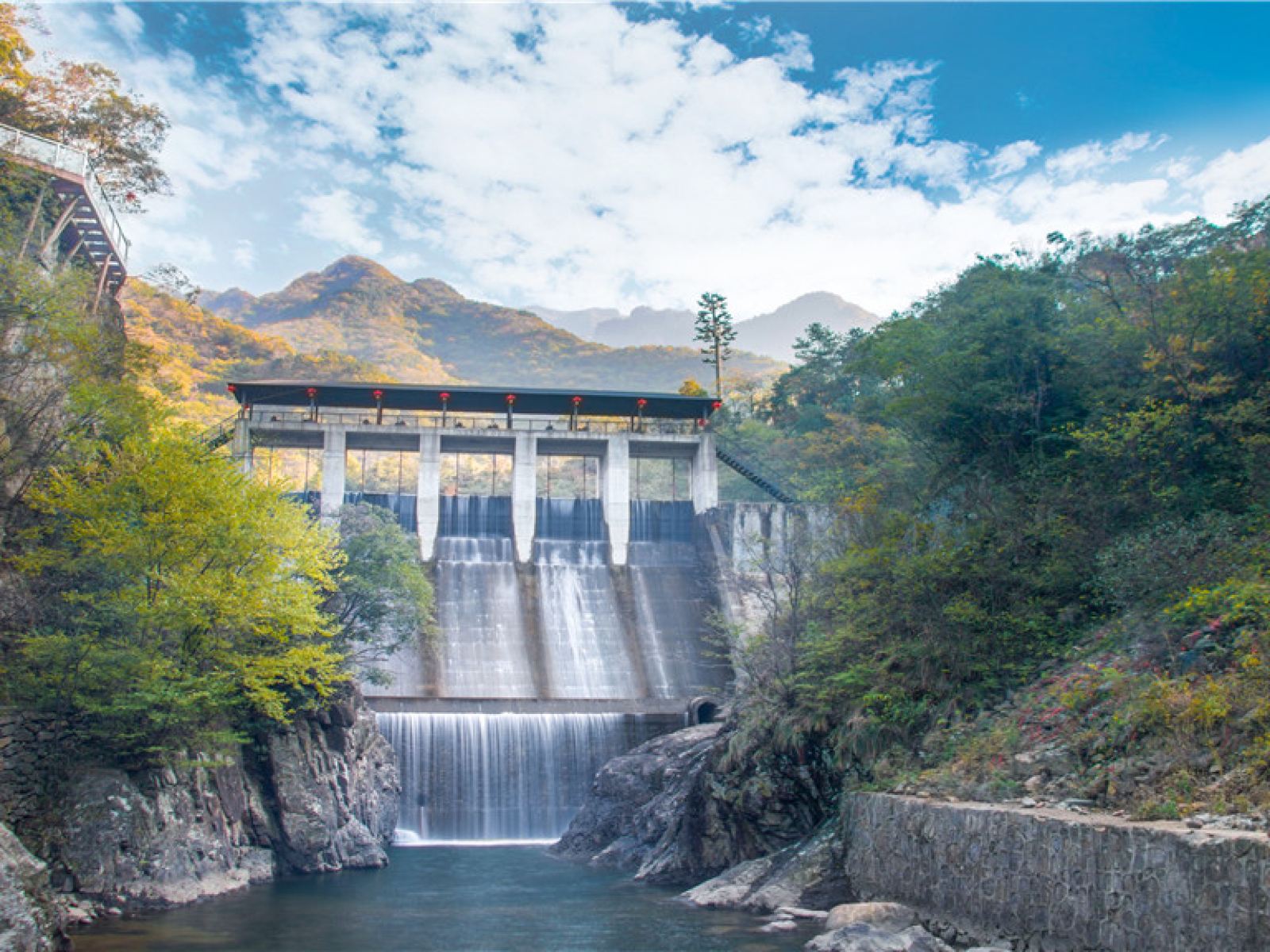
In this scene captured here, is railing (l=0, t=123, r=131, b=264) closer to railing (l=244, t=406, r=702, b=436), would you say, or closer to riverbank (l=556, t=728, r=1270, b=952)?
railing (l=244, t=406, r=702, b=436)

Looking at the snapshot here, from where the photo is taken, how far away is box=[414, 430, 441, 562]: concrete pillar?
143ft

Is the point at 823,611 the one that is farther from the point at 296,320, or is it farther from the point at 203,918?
the point at 296,320

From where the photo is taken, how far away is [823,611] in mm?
24188

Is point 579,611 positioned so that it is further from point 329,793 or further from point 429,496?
point 329,793

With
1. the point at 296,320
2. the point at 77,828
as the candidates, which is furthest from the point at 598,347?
the point at 77,828

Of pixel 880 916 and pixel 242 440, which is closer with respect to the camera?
pixel 880 916

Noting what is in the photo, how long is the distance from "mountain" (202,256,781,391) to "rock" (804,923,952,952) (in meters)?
114

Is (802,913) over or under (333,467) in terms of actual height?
under

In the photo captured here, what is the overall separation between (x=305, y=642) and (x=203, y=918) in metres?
9.46

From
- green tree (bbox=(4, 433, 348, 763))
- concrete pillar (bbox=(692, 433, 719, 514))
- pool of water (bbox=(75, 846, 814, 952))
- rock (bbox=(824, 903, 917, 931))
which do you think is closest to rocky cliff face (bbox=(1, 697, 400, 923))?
pool of water (bbox=(75, 846, 814, 952))

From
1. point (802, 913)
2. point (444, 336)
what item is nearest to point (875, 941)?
point (802, 913)

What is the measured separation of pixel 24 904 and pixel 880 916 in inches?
464

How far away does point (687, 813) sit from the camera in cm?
2250

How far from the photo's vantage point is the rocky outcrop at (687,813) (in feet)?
66.7
